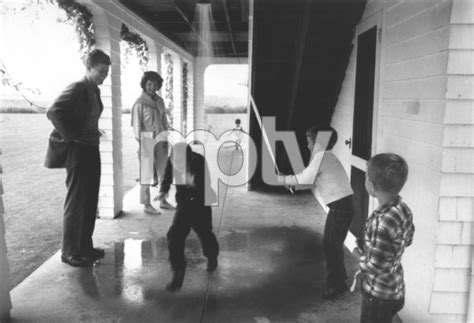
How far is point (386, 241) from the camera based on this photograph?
1.94 meters

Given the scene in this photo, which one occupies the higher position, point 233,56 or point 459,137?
point 233,56

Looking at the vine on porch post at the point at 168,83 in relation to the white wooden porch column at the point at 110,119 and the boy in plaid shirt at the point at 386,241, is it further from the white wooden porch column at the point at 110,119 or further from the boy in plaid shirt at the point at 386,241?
the boy in plaid shirt at the point at 386,241

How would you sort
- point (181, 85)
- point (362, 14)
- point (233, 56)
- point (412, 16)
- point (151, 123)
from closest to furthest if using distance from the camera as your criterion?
1. point (412, 16)
2. point (362, 14)
3. point (151, 123)
4. point (181, 85)
5. point (233, 56)

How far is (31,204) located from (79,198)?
11.2 ft

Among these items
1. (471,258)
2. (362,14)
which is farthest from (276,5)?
(471,258)

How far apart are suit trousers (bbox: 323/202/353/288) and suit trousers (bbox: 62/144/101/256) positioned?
6.86 feet

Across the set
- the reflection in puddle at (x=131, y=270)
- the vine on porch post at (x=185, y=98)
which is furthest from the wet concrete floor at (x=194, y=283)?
the vine on porch post at (x=185, y=98)

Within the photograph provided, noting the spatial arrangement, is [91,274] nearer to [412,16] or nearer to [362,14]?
[412,16]

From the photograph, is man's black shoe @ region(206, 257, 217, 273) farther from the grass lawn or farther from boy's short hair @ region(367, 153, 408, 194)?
boy's short hair @ region(367, 153, 408, 194)

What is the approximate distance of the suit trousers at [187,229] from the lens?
11.1ft

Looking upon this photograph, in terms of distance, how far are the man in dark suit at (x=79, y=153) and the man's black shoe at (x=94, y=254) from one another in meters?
0.03

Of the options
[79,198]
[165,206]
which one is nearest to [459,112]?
[79,198]

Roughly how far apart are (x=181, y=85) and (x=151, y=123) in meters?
6.63

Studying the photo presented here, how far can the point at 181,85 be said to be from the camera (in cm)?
1188
